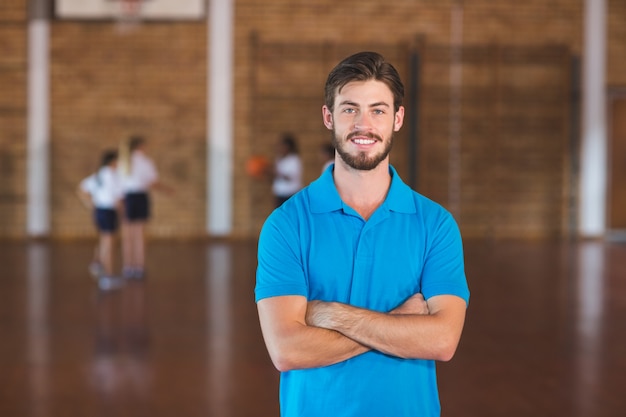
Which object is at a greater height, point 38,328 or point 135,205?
point 135,205

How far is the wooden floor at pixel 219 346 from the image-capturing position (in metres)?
4.80

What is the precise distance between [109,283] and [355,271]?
7595 mm

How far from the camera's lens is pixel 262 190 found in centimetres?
1448

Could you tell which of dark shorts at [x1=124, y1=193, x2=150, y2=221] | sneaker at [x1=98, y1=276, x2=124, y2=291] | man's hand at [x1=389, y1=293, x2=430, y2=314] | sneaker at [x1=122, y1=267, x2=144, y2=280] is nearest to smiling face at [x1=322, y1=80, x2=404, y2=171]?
man's hand at [x1=389, y1=293, x2=430, y2=314]

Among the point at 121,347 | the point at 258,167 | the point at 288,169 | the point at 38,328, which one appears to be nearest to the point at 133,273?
the point at 288,169

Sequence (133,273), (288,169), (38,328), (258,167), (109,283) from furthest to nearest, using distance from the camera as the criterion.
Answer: (258,167)
(288,169)
(133,273)
(109,283)
(38,328)

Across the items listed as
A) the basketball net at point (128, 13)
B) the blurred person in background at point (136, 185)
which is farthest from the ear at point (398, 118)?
the basketball net at point (128, 13)

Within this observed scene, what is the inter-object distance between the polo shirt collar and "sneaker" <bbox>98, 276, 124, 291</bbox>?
7.26 metres

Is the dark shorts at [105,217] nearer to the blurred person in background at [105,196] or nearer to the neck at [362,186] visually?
the blurred person in background at [105,196]

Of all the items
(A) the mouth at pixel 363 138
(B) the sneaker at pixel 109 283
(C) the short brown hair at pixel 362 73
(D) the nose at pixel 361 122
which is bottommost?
(B) the sneaker at pixel 109 283

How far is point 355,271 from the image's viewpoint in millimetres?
2066

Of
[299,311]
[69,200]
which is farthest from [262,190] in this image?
[299,311]

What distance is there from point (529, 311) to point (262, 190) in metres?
7.38

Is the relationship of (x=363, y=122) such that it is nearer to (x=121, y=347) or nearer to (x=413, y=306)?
(x=413, y=306)
